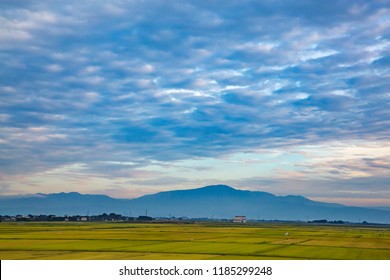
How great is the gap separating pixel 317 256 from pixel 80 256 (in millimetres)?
25790

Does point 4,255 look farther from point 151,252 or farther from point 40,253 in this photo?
point 151,252

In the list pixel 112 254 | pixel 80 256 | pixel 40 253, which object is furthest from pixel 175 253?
pixel 40 253

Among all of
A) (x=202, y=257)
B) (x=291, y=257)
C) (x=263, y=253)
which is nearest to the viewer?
(x=202, y=257)

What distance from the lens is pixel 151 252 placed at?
51281 mm

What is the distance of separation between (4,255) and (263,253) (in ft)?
93.2

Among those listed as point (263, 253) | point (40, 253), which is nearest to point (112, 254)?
point (40, 253)

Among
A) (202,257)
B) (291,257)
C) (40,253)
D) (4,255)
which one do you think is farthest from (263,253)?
(4,255)
